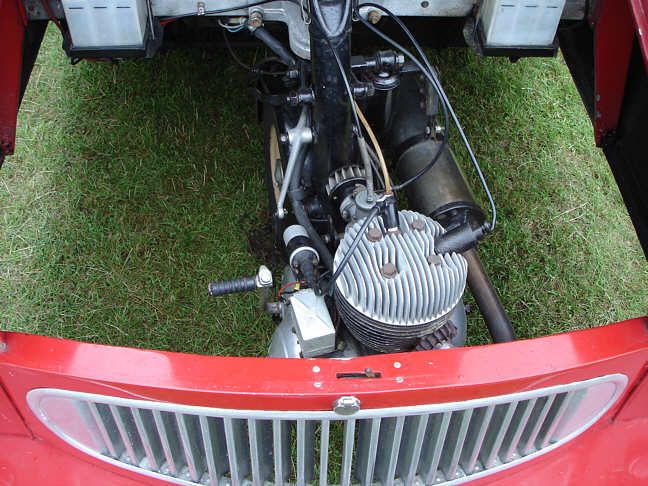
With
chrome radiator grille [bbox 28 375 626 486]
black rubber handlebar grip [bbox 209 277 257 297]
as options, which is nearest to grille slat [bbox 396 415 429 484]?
chrome radiator grille [bbox 28 375 626 486]

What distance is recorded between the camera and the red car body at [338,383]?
4.05 ft

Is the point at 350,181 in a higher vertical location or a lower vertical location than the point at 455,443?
higher

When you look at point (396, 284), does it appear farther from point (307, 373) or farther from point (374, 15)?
point (374, 15)

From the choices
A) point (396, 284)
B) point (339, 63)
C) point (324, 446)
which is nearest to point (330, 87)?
point (339, 63)

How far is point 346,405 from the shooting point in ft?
4.01

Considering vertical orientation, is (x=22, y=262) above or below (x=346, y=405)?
below

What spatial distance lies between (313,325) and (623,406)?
0.72 m

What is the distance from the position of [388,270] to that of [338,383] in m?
0.35

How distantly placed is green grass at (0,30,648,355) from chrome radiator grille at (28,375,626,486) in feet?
2.61

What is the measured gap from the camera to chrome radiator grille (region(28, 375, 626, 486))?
1.29 meters

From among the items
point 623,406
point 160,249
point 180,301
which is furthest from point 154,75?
point 623,406

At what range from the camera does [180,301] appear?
2342mm

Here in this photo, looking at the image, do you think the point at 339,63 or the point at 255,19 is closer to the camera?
the point at 339,63

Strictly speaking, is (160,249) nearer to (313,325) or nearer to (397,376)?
(313,325)
